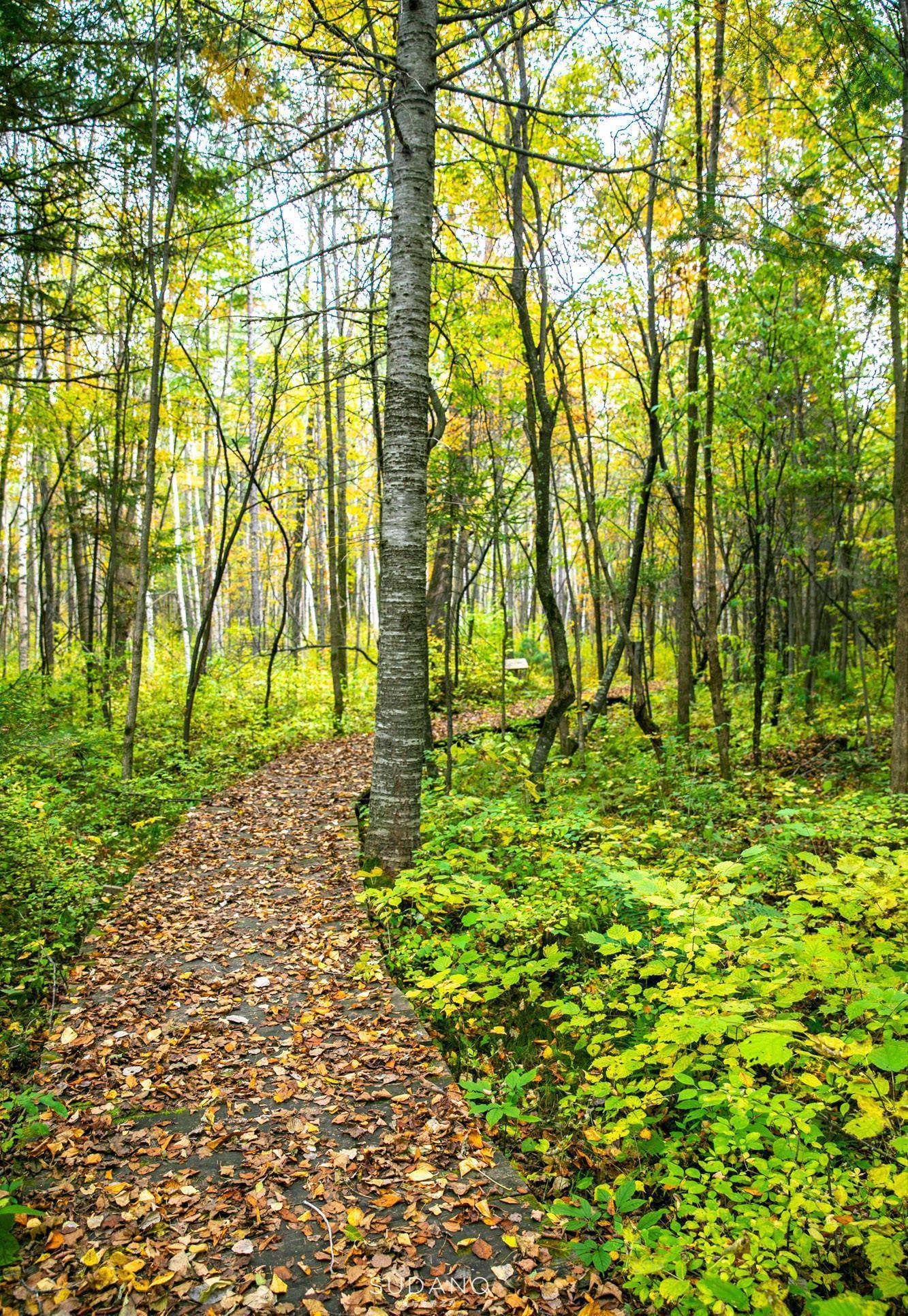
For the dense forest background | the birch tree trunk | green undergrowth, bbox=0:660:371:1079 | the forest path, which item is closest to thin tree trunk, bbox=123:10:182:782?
the dense forest background

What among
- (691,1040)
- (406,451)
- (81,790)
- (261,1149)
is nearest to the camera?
A: (691,1040)

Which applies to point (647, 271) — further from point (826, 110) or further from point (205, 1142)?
point (205, 1142)

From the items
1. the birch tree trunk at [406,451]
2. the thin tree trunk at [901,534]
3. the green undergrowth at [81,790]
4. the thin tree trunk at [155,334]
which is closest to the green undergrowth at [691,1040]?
the birch tree trunk at [406,451]

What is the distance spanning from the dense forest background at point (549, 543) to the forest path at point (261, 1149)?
0.83ft

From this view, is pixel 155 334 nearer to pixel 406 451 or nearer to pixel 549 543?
pixel 406 451

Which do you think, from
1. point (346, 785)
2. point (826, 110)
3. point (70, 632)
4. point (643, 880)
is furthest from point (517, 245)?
point (70, 632)

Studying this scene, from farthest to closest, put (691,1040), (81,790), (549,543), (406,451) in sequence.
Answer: (549,543) < (81,790) < (406,451) < (691,1040)

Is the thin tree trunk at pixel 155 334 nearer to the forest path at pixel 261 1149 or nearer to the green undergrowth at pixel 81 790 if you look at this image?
the green undergrowth at pixel 81 790

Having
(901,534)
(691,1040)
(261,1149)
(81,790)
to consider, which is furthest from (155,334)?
(691,1040)

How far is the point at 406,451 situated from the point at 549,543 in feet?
13.7

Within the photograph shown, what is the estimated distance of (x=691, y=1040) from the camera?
7.70 feet

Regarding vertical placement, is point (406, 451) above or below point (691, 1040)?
above

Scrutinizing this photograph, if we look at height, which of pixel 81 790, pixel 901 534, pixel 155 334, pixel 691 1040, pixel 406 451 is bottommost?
pixel 81 790

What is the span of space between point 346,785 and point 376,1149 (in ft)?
18.6
